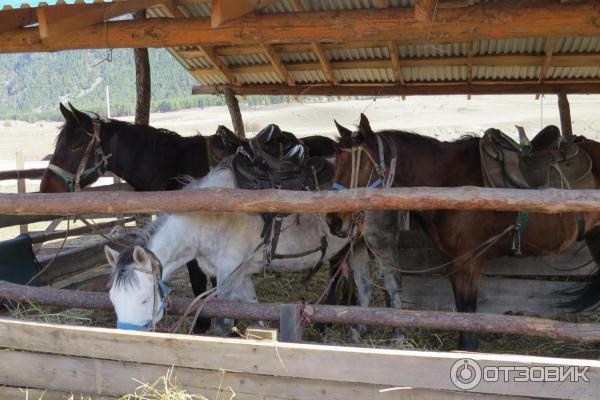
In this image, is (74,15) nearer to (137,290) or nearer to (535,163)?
(137,290)

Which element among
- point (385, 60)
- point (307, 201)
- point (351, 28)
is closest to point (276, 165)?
point (307, 201)

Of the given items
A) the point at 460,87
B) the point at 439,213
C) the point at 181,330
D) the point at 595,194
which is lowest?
the point at 181,330

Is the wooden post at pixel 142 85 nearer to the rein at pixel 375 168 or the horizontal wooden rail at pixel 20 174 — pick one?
the horizontal wooden rail at pixel 20 174

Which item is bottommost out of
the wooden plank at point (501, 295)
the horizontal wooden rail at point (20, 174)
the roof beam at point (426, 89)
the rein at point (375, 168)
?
the wooden plank at point (501, 295)

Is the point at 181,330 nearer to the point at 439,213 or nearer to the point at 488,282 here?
the point at 439,213

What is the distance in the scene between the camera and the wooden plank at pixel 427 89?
7.71m

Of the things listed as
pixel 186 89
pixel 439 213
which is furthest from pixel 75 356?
pixel 186 89

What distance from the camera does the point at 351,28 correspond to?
4.03 meters

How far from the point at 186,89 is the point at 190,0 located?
9008cm

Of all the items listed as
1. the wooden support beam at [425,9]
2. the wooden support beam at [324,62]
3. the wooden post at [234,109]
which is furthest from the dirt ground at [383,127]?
the wooden post at [234,109]

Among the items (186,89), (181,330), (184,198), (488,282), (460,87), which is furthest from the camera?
(186,89)

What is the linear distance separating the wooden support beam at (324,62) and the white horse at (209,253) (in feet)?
10.2

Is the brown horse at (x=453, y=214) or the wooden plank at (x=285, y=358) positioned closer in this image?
the wooden plank at (x=285, y=358)

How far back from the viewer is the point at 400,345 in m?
4.46
